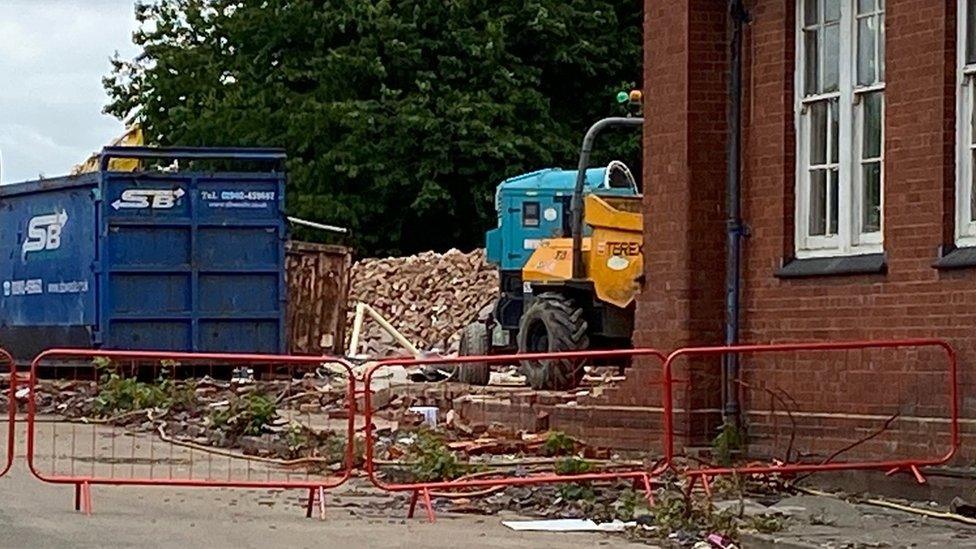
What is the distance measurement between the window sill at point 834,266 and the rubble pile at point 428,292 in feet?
71.6

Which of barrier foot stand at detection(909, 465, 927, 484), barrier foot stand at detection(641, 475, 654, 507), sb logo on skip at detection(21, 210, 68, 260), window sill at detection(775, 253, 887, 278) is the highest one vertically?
sb logo on skip at detection(21, 210, 68, 260)

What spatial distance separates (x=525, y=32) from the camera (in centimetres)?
4959

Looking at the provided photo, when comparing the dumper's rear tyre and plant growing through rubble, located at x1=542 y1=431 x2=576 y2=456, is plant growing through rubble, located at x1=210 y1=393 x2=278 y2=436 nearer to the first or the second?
plant growing through rubble, located at x1=542 y1=431 x2=576 y2=456

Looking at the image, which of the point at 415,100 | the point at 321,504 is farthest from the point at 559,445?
the point at 415,100

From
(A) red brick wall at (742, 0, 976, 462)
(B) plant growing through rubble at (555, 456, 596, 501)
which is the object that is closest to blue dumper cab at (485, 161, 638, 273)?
(A) red brick wall at (742, 0, 976, 462)

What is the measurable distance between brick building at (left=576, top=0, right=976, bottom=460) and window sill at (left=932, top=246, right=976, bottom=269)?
0.07 ft

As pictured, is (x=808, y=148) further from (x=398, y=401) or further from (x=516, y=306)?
(x=516, y=306)

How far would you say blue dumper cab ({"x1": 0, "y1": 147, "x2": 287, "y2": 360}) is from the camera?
24906mm

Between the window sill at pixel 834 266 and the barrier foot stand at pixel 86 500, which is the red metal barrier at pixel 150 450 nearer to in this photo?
the barrier foot stand at pixel 86 500

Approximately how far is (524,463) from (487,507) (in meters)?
1.41

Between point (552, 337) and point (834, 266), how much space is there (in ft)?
26.1

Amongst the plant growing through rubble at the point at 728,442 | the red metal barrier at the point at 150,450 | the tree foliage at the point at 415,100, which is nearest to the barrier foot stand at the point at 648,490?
the plant growing through rubble at the point at 728,442

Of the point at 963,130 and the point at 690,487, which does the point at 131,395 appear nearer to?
the point at 690,487

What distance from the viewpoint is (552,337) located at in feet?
74.2
